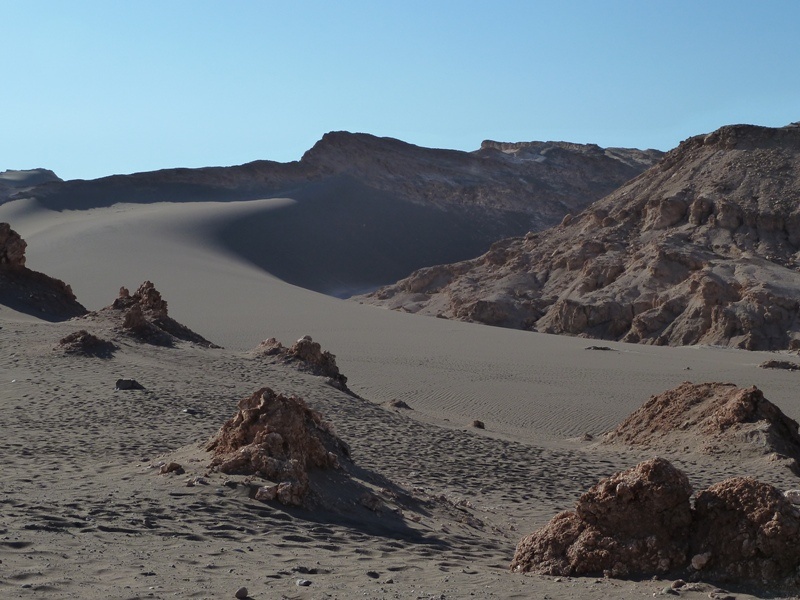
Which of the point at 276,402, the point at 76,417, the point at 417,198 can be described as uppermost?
the point at 417,198

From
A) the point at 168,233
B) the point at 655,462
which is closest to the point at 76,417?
the point at 655,462

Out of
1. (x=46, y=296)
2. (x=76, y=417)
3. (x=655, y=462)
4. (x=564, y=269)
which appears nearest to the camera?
(x=655, y=462)

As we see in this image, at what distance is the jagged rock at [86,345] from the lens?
16641mm

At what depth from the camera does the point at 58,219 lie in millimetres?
56000

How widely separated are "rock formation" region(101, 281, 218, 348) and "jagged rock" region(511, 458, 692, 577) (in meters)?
13.6

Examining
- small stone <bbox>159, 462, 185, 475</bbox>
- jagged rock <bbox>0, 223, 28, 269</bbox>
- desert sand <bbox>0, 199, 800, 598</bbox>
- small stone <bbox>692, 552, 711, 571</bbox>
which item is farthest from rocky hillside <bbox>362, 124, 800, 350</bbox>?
small stone <bbox>692, 552, 711, 571</bbox>

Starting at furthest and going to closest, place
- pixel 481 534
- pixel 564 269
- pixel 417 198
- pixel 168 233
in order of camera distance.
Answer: pixel 417 198
pixel 168 233
pixel 564 269
pixel 481 534

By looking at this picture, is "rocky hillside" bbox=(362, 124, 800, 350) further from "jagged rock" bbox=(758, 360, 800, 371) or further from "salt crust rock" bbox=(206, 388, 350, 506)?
"salt crust rock" bbox=(206, 388, 350, 506)

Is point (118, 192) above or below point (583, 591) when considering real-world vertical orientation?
above

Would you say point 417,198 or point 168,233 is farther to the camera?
point 417,198

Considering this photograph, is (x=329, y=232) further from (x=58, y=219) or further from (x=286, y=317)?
(x=286, y=317)

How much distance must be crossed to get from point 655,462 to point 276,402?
3416 mm

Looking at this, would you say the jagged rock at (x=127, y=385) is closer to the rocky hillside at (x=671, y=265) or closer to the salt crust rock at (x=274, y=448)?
the salt crust rock at (x=274, y=448)

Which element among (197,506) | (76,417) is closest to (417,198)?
(76,417)
